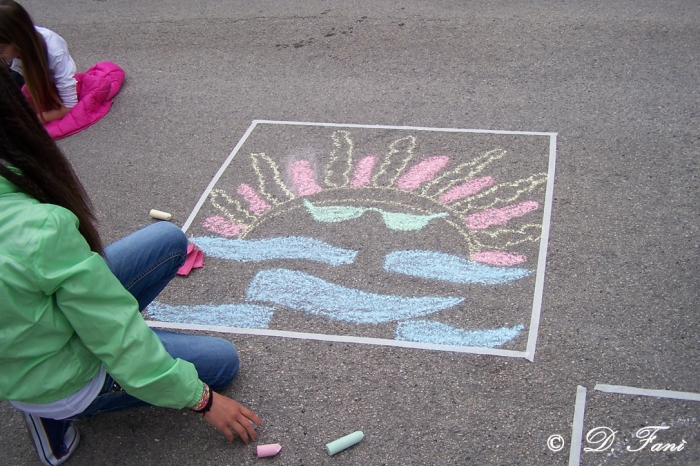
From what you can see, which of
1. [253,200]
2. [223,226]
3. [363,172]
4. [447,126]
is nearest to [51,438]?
[223,226]

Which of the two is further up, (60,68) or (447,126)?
(60,68)

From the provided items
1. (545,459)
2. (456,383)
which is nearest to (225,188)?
(456,383)

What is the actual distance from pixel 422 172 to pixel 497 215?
0.53 metres

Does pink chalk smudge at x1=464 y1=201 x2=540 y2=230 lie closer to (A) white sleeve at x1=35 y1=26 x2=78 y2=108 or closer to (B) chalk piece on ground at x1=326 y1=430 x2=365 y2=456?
(B) chalk piece on ground at x1=326 y1=430 x2=365 y2=456

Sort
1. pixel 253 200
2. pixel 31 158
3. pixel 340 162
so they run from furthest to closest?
pixel 340 162
pixel 253 200
pixel 31 158

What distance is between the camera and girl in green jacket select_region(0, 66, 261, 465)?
1569 mm

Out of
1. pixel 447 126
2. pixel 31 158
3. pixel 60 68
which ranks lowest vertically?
pixel 447 126

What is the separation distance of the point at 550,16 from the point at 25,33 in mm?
A: 3640

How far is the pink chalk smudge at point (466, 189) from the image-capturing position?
324cm

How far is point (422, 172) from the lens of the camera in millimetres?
3459

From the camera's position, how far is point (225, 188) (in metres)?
3.48

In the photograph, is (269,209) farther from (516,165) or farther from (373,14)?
(373,14)

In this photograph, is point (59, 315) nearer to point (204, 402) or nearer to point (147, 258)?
point (204, 402)

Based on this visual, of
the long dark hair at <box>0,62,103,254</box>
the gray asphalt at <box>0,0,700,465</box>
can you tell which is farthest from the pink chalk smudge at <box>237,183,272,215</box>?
the long dark hair at <box>0,62,103,254</box>
